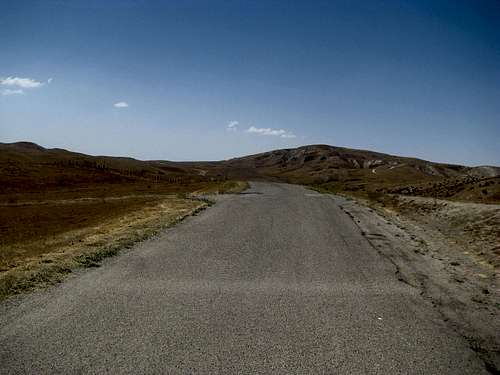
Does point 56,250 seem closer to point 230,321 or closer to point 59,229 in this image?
point 230,321

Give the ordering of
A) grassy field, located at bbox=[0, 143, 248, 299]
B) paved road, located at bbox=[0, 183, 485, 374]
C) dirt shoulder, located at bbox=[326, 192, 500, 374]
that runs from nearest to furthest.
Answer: paved road, located at bbox=[0, 183, 485, 374], dirt shoulder, located at bbox=[326, 192, 500, 374], grassy field, located at bbox=[0, 143, 248, 299]

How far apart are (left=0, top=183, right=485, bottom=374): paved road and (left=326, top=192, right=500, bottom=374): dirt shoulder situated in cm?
40

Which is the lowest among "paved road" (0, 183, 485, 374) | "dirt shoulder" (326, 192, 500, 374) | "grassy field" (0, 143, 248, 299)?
"grassy field" (0, 143, 248, 299)

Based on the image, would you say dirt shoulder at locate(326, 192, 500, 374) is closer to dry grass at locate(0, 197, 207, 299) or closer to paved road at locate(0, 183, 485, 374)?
paved road at locate(0, 183, 485, 374)

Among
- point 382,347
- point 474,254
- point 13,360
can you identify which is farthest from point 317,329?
point 474,254

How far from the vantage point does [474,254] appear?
1309 centimetres

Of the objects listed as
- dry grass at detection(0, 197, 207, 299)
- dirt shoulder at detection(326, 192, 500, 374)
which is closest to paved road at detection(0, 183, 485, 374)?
dirt shoulder at detection(326, 192, 500, 374)

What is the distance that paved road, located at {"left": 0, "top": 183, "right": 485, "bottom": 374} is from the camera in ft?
17.6

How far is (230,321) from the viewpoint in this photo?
22.1ft

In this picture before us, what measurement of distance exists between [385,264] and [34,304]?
8822mm

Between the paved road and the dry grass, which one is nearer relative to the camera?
the paved road

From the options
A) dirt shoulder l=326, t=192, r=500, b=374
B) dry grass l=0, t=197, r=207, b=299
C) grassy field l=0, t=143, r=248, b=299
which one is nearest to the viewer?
dirt shoulder l=326, t=192, r=500, b=374

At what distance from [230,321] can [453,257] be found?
9038 millimetres

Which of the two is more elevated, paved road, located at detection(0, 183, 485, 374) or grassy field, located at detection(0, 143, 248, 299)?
paved road, located at detection(0, 183, 485, 374)
